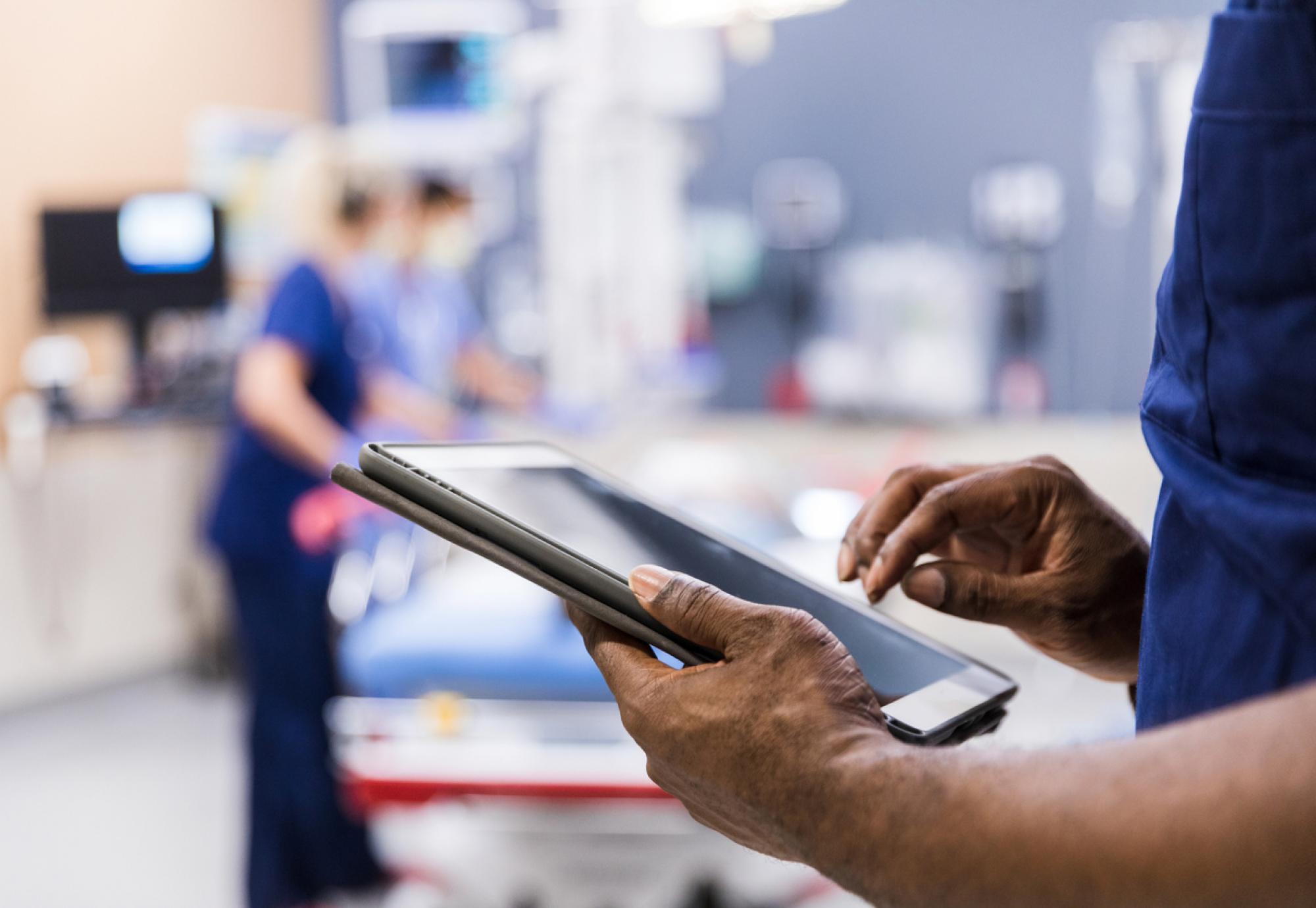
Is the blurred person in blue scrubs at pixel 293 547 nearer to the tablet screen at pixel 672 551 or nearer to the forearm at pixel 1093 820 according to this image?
the tablet screen at pixel 672 551

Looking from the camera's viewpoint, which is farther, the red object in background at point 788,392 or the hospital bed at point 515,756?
the red object in background at point 788,392

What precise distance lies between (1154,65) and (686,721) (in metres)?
5.23

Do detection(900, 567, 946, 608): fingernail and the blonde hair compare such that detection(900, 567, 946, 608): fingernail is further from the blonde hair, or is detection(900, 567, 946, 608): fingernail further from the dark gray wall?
the dark gray wall

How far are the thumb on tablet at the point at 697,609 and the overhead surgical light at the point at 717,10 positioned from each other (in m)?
2.47

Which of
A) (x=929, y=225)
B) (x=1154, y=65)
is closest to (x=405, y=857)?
(x=929, y=225)

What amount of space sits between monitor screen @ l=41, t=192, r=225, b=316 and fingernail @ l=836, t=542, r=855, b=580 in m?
4.29

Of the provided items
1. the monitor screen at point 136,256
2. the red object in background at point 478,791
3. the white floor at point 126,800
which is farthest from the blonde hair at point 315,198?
the monitor screen at point 136,256

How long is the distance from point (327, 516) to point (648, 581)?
198cm

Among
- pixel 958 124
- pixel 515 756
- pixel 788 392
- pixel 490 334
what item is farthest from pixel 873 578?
pixel 490 334

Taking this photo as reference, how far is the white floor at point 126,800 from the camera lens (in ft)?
9.87

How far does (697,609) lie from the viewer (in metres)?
0.62

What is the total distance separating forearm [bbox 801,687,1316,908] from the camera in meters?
0.48

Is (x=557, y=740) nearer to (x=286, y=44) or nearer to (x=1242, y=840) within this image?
(x=1242, y=840)

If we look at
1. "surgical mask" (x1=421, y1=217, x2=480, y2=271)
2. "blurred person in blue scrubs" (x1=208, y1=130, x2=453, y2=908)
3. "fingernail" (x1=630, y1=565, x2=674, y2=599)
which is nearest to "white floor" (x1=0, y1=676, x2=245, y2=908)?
"blurred person in blue scrubs" (x1=208, y1=130, x2=453, y2=908)
